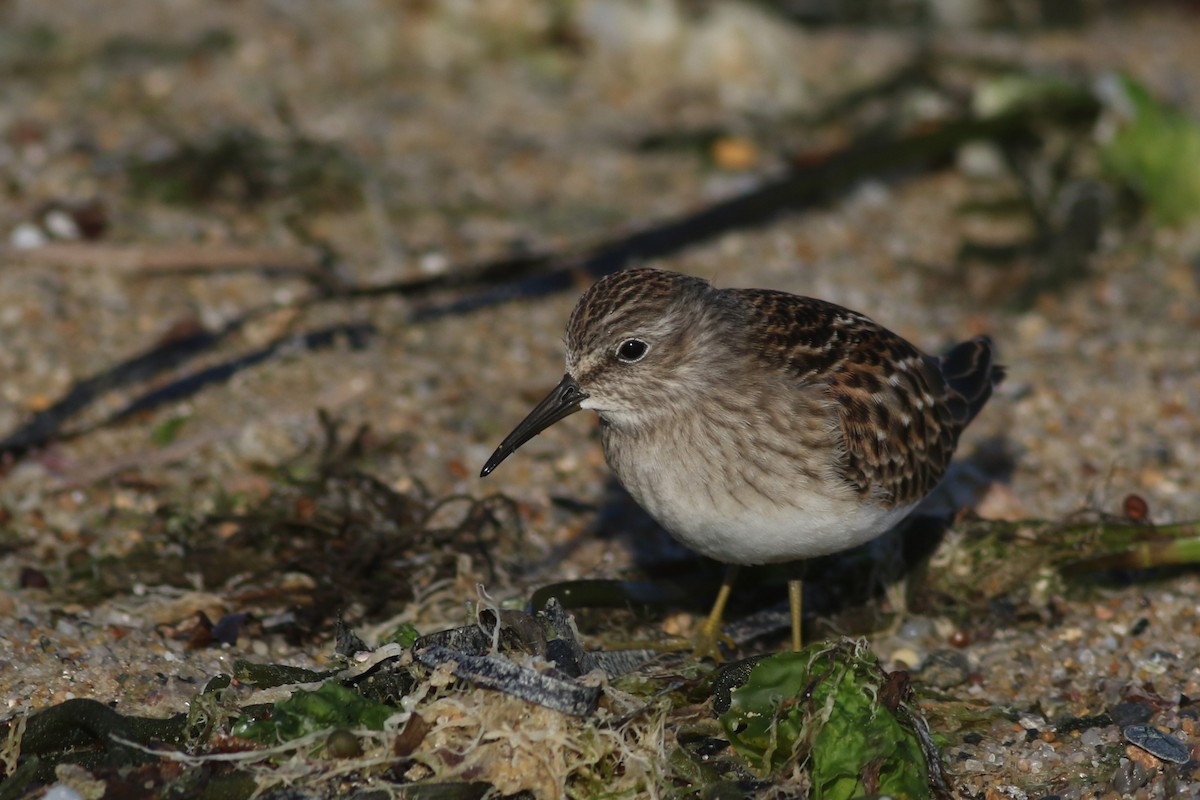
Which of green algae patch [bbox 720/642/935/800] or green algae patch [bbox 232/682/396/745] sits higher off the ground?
green algae patch [bbox 720/642/935/800]

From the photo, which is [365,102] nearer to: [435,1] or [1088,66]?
[435,1]

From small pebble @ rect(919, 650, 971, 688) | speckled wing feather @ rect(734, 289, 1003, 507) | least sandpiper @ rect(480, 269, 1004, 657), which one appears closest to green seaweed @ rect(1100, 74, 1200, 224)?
speckled wing feather @ rect(734, 289, 1003, 507)

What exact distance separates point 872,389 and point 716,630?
3.28 ft

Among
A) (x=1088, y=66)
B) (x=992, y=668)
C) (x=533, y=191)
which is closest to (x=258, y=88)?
(x=533, y=191)

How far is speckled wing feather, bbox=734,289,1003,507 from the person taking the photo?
15.0 feet

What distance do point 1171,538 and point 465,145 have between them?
15.0ft

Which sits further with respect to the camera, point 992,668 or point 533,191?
point 533,191

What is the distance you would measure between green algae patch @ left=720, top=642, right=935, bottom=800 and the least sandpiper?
1.51 feet

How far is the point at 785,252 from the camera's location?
728 centimetres

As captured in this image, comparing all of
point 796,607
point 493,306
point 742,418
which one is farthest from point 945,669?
point 493,306

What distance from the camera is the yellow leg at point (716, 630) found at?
479 cm

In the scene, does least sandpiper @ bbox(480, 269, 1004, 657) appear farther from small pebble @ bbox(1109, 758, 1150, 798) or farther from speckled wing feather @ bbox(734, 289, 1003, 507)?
small pebble @ bbox(1109, 758, 1150, 798)

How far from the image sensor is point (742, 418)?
14.6ft

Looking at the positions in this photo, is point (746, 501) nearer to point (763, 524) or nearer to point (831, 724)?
point (763, 524)
